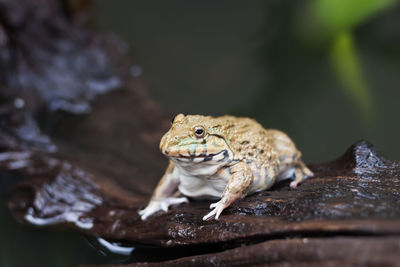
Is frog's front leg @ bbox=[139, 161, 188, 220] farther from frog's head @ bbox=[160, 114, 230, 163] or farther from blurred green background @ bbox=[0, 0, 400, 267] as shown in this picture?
blurred green background @ bbox=[0, 0, 400, 267]

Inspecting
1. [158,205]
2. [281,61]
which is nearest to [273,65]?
[281,61]

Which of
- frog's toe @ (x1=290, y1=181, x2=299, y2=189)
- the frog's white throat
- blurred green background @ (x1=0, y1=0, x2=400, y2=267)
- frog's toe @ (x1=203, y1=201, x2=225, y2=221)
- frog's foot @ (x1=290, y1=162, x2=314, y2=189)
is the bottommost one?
frog's toe @ (x1=203, y1=201, x2=225, y2=221)

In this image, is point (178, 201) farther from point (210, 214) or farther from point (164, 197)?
point (210, 214)

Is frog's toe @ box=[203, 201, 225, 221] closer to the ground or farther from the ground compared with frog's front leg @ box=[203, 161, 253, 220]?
closer to the ground

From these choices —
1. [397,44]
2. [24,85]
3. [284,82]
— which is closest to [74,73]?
[24,85]

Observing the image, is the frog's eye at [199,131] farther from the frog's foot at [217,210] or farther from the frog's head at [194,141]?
the frog's foot at [217,210]

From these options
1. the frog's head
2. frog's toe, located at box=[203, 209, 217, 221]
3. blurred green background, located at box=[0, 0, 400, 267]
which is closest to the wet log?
frog's toe, located at box=[203, 209, 217, 221]
